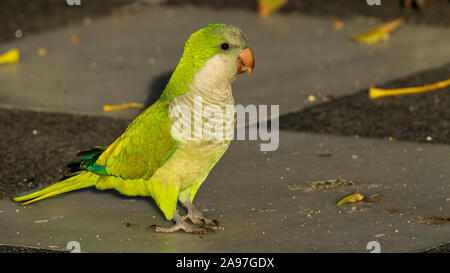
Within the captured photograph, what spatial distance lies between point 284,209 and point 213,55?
1049 millimetres

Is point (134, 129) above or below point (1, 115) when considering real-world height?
above

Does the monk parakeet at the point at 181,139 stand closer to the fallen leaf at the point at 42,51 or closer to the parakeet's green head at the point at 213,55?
the parakeet's green head at the point at 213,55

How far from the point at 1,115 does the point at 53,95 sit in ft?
2.01

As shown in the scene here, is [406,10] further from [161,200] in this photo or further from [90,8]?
[161,200]

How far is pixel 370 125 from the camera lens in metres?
6.66

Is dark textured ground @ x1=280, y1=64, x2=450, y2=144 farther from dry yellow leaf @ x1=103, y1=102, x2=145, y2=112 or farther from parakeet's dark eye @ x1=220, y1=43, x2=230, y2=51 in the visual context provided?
parakeet's dark eye @ x1=220, y1=43, x2=230, y2=51

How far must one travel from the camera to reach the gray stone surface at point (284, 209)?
15.4ft

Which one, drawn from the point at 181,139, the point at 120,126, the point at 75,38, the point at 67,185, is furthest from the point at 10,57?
the point at 181,139

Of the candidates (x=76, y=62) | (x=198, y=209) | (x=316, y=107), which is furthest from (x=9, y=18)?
(x=198, y=209)

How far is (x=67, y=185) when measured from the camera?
16.6ft

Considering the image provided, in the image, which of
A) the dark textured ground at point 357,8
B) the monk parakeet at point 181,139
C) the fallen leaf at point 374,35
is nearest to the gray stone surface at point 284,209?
the monk parakeet at point 181,139

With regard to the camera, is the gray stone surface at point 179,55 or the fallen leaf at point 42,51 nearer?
the gray stone surface at point 179,55

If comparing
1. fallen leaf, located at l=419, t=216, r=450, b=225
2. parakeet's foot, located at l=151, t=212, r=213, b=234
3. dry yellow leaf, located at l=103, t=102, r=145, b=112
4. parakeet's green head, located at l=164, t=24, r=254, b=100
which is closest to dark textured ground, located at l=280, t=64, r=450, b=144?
dry yellow leaf, located at l=103, t=102, r=145, b=112

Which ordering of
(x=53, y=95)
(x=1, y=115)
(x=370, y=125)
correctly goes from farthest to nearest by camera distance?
1. (x=53, y=95)
2. (x=1, y=115)
3. (x=370, y=125)
